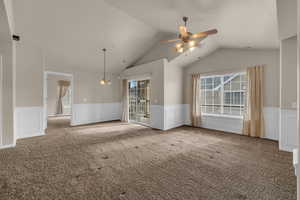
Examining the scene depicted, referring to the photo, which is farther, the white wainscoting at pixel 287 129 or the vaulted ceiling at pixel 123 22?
the white wainscoting at pixel 287 129

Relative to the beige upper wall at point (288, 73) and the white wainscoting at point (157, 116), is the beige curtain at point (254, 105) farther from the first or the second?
the white wainscoting at point (157, 116)

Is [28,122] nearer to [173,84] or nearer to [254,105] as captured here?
[173,84]

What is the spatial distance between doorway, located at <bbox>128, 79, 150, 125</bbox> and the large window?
253 centimetres

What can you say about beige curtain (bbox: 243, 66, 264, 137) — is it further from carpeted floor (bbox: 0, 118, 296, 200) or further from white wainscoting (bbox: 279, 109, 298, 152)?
white wainscoting (bbox: 279, 109, 298, 152)

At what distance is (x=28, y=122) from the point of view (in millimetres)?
4199

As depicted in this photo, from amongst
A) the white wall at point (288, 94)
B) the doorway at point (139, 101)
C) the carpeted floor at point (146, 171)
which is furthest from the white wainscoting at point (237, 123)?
the doorway at point (139, 101)

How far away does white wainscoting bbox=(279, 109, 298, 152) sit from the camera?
3090 millimetres

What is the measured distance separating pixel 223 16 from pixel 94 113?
6.37 metres

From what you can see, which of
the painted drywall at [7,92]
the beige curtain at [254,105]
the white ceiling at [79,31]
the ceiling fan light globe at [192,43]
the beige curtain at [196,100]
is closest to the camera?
the ceiling fan light globe at [192,43]

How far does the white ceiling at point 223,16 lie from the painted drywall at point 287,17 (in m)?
0.18

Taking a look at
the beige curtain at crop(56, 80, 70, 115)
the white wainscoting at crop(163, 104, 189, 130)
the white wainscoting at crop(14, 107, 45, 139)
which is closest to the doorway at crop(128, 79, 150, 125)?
the white wainscoting at crop(163, 104, 189, 130)

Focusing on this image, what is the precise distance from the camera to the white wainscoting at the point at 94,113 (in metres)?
6.07

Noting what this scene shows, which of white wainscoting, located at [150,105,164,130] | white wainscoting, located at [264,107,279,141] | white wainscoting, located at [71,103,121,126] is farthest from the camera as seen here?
white wainscoting, located at [71,103,121,126]

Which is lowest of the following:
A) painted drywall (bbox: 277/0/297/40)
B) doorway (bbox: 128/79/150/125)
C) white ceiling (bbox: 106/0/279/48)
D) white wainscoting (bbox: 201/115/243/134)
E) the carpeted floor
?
the carpeted floor
